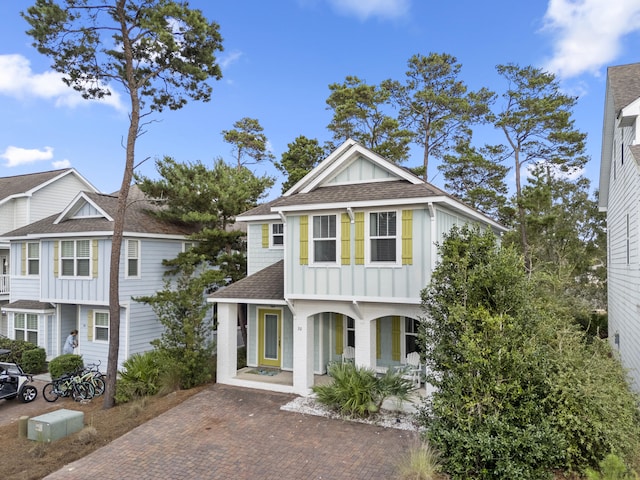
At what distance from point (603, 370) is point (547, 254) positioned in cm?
2168

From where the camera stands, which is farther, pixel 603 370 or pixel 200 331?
pixel 200 331

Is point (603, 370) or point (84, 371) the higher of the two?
point (603, 370)

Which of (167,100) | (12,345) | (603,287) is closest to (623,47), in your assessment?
(603,287)

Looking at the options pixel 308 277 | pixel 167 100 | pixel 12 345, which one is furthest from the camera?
pixel 12 345

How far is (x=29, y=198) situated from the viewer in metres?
23.3

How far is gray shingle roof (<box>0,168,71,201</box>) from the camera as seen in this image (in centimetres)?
2364

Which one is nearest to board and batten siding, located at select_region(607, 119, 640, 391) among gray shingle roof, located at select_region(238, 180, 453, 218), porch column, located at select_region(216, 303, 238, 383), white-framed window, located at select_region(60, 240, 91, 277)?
gray shingle roof, located at select_region(238, 180, 453, 218)

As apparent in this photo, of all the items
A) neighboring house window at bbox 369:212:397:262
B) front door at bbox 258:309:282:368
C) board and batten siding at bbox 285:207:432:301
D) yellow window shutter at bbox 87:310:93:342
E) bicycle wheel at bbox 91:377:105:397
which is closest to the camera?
board and batten siding at bbox 285:207:432:301

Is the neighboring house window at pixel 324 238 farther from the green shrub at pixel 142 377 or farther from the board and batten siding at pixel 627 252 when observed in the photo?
the board and batten siding at pixel 627 252

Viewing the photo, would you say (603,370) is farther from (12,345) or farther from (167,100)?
(12,345)

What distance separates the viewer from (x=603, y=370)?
7.89 meters

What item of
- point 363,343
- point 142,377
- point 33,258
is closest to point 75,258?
point 33,258

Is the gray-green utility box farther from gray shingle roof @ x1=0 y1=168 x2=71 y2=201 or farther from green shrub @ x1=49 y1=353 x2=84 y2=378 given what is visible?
gray shingle roof @ x1=0 y1=168 x2=71 y2=201

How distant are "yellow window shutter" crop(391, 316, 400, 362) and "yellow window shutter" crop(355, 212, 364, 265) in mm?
3415
